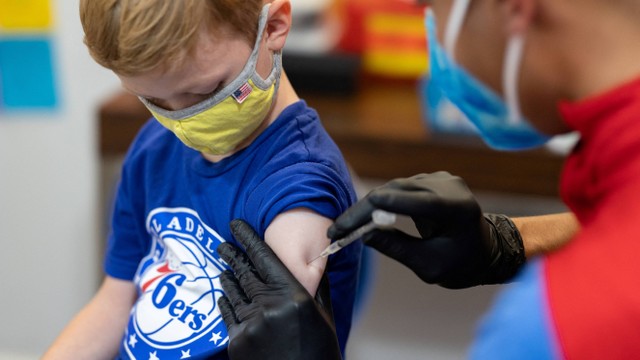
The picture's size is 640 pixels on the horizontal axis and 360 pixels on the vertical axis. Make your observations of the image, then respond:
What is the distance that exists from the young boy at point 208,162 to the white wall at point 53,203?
99 centimetres

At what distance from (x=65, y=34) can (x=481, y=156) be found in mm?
1074

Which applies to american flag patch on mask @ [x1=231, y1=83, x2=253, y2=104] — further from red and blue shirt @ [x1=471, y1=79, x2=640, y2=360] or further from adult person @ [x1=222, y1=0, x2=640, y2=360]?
red and blue shirt @ [x1=471, y1=79, x2=640, y2=360]

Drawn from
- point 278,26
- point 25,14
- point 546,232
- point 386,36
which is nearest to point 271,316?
point 278,26

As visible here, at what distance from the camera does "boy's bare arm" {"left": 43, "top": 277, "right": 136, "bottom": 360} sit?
1.20 meters

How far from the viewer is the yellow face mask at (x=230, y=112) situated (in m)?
0.98

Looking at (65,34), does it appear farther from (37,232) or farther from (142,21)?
(142,21)

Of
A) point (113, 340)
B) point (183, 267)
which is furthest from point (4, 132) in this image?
point (183, 267)

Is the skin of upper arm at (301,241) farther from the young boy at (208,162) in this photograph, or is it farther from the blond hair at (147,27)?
the blond hair at (147,27)

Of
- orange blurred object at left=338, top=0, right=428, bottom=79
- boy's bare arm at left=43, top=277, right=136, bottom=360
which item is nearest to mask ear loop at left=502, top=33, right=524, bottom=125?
boy's bare arm at left=43, top=277, right=136, bottom=360

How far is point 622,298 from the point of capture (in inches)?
28.7

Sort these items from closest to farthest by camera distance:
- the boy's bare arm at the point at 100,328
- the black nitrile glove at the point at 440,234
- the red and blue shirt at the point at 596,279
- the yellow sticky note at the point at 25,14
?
the red and blue shirt at the point at 596,279 → the black nitrile glove at the point at 440,234 → the boy's bare arm at the point at 100,328 → the yellow sticky note at the point at 25,14

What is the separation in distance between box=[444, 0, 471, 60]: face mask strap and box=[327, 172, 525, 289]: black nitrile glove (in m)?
0.18

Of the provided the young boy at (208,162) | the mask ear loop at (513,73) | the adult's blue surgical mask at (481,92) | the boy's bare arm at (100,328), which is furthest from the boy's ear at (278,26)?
the boy's bare arm at (100,328)

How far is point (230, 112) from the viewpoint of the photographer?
1.00 metres
